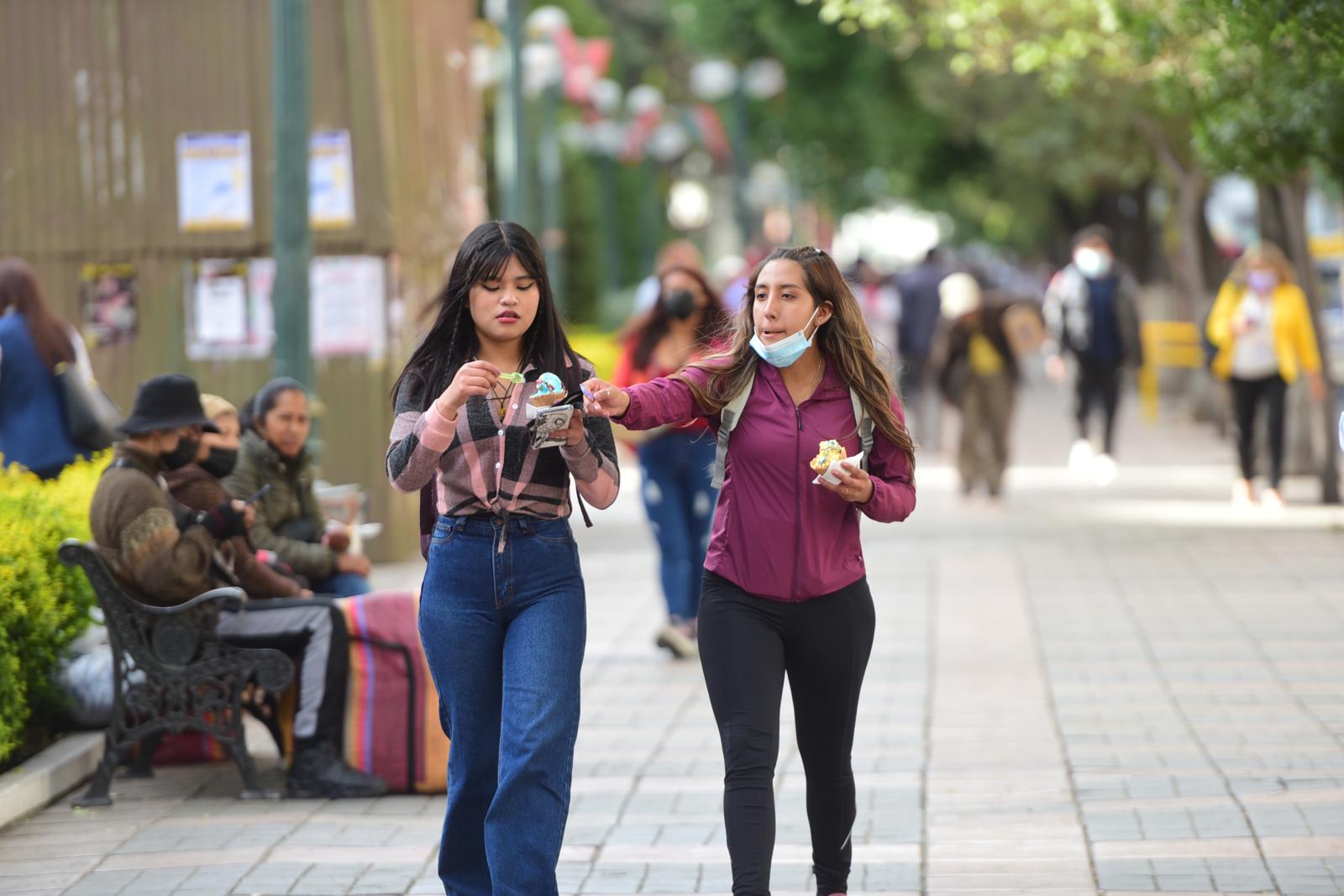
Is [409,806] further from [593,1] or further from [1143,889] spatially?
[593,1]

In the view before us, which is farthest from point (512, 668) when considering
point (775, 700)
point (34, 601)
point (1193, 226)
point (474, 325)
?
point (1193, 226)

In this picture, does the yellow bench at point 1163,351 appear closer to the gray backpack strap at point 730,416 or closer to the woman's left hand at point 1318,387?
the woman's left hand at point 1318,387

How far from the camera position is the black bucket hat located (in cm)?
666

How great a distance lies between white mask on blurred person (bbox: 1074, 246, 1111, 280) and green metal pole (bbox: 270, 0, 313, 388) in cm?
893

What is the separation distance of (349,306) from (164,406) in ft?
21.1

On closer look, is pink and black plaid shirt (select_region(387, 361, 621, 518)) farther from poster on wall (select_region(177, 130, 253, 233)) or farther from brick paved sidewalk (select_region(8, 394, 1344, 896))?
poster on wall (select_region(177, 130, 253, 233))

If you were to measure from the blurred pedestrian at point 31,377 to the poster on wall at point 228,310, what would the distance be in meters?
3.42

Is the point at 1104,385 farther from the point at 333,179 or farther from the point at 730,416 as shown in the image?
the point at 730,416

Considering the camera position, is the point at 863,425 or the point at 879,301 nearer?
the point at 863,425

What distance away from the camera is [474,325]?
479cm

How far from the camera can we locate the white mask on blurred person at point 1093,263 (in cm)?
1736

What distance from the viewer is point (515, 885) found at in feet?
15.0

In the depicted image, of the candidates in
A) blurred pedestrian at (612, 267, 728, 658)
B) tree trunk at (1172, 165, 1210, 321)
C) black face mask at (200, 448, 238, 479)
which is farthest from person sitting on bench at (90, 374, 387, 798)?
tree trunk at (1172, 165, 1210, 321)

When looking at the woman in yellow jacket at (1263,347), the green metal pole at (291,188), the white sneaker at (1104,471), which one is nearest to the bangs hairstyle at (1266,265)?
the woman in yellow jacket at (1263,347)
